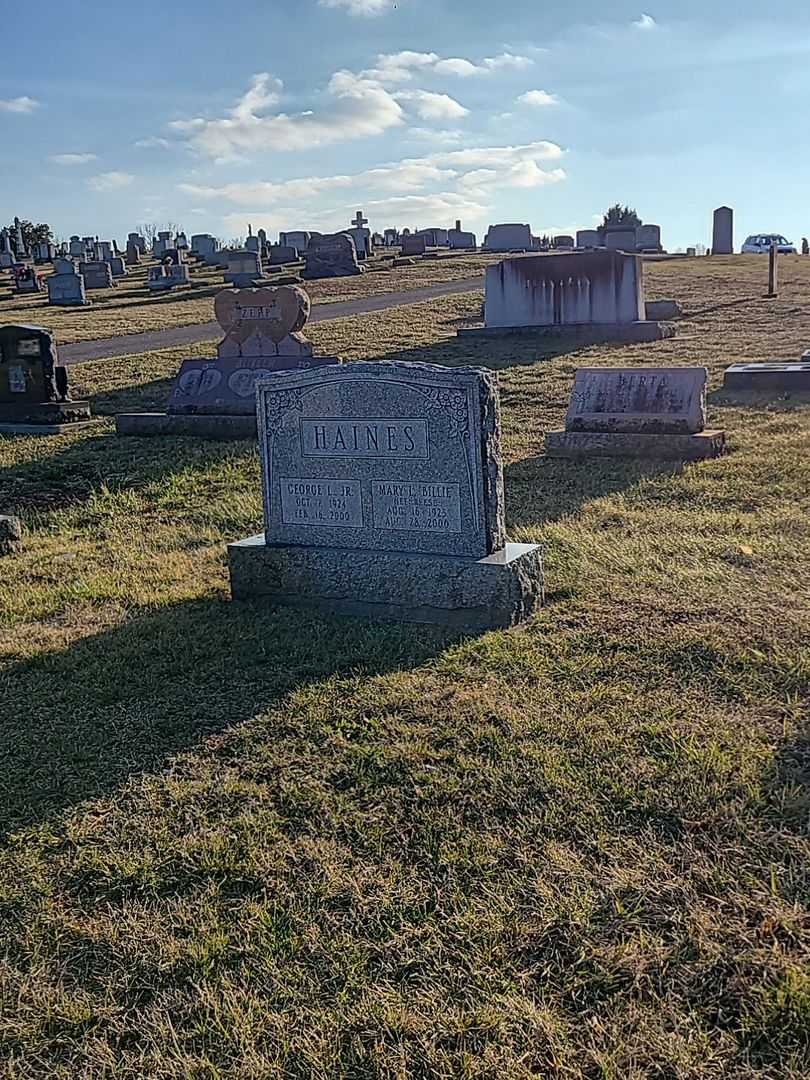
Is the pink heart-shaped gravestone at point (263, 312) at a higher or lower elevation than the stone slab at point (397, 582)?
higher

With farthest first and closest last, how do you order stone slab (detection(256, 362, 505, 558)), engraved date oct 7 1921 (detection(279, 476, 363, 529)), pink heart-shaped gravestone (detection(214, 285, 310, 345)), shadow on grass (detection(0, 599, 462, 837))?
pink heart-shaped gravestone (detection(214, 285, 310, 345)), engraved date oct 7 1921 (detection(279, 476, 363, 529)), stone slab (detection(256, 362, 505, 558)), shadow on grass (detection(0, 599, 462, 837))

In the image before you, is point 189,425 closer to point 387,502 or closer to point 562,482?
point 562,482

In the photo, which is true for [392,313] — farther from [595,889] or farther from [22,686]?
[595,889]

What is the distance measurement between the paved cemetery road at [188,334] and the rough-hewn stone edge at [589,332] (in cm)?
486

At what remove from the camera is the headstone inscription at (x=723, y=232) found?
3750 centimetres

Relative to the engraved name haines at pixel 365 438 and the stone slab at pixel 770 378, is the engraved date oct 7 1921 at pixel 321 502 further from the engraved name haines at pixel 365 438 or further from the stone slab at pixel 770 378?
the stone slab at pixel 770 378

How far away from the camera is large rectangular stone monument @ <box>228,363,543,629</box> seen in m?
4.78

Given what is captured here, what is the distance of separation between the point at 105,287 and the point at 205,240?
11.1m

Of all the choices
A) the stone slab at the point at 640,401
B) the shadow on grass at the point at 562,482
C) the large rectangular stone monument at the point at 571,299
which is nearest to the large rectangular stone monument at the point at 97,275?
the large rectangular stone monument at the point at 571,299

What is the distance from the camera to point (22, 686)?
14.1 ft

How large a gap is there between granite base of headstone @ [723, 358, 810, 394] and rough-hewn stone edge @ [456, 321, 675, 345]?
3831 mm

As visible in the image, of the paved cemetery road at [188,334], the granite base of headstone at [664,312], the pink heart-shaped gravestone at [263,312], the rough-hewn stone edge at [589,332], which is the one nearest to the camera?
the pink heart-shaped gravestone at [263,312]

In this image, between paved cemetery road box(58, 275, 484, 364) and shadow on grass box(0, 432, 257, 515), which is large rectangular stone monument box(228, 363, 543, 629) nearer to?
shadow on grass box(0, 432, 257, 515)

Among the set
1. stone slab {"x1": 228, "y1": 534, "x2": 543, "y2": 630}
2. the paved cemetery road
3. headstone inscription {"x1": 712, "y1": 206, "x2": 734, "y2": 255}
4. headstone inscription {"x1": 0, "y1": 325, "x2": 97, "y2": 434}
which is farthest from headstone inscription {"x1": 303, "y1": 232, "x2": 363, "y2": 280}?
stone slab {"x1": 228, "y1": 534, "x2": 543, "y2": 630}
